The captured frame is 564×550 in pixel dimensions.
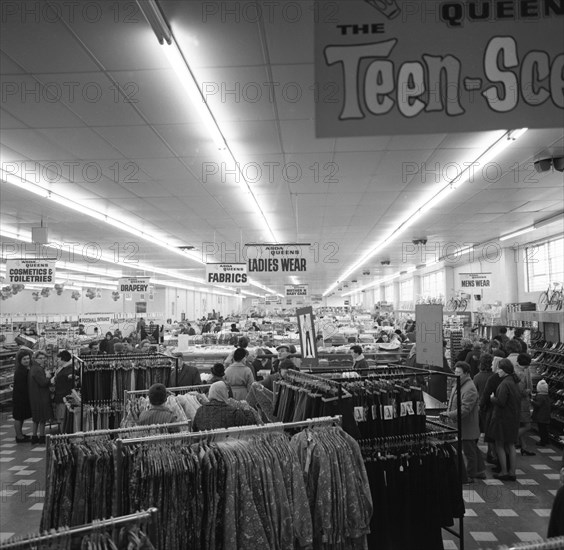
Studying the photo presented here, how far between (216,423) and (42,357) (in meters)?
6.39

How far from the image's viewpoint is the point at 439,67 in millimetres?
2465

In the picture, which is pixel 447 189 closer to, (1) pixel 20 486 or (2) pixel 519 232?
(2) pixel 519 232

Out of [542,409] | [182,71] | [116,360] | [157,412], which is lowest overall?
[542,409]

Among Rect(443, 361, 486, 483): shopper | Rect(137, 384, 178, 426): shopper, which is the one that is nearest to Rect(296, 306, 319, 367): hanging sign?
Rect(137, 384, 178, 426): shopper

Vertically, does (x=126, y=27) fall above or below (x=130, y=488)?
above

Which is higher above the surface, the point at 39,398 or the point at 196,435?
the point at 196,435

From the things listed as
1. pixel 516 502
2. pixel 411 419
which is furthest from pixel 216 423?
pixel 516 502

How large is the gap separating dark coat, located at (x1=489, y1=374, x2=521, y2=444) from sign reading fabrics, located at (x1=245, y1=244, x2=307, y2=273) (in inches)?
238

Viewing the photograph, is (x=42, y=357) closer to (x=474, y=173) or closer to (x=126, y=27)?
(x=126, y=27)

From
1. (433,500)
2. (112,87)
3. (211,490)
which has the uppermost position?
(112,87)

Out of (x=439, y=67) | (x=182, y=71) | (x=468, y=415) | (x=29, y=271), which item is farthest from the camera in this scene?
(x=29, y=271)

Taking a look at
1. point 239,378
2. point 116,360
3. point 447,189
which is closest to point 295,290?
point 447,189

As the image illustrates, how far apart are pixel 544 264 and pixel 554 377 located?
8241mm

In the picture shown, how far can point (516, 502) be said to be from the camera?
631 cm
